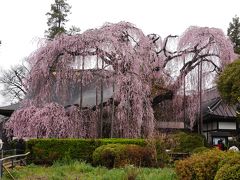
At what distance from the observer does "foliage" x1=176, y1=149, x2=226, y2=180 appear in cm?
984

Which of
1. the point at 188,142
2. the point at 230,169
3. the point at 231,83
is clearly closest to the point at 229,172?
the point at 230,169

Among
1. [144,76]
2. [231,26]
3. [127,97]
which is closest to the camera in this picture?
[127,97]

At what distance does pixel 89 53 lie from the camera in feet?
74.5

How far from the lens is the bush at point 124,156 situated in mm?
16375

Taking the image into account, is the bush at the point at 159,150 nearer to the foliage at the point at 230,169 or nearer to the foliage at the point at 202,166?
the foliage at the point at 202,166

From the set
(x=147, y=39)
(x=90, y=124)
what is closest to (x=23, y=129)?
(x=90, y=124)

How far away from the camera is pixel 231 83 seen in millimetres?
15266

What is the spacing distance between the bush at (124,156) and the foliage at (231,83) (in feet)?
11.9

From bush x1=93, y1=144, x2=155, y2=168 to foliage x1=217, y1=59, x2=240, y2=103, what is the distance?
3.62 m

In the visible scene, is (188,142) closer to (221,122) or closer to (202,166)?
(221,122)

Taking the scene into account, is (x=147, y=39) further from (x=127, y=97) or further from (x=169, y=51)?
(x=127, y=97)

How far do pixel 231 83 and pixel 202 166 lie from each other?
6026 mm

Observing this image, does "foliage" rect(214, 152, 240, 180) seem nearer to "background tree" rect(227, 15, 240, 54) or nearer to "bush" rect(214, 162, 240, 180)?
"bush" rect(214, 162, 240, 180)

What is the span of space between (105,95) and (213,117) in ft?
22.1
